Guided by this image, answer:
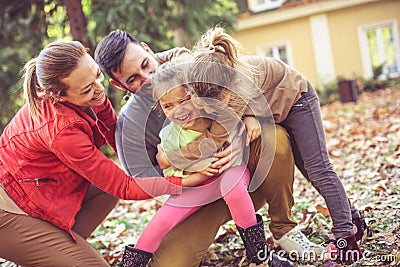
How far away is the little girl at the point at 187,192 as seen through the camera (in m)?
2.44

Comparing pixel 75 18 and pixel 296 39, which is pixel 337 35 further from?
pixel 75 18

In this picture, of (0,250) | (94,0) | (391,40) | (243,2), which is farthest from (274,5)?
(0,250)

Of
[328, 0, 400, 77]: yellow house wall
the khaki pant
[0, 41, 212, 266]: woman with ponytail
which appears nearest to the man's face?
[0, 41, 212, 266]: woman with ponytail

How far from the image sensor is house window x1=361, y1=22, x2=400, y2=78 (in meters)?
14.5

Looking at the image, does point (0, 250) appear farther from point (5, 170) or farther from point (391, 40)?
point (391, 40)

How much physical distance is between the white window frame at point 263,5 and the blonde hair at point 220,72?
13.3 m

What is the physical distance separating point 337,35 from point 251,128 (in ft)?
42.8

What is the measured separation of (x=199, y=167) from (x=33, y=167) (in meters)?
0.83

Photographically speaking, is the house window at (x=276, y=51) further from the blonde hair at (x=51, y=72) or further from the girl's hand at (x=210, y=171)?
the blonde hair at (x=51, y=72)

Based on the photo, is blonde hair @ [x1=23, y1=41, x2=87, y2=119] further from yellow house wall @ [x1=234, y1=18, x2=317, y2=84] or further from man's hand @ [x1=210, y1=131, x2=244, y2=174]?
yellow house wall @ [x1=234, y1=18, x2=317, y2=84]

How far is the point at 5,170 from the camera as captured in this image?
8.25 ft

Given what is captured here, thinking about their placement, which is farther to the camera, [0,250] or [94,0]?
[94,0]

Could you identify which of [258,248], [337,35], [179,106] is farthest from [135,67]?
[337,35]

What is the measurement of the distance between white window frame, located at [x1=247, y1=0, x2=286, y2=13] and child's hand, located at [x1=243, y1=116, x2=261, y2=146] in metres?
13.3
